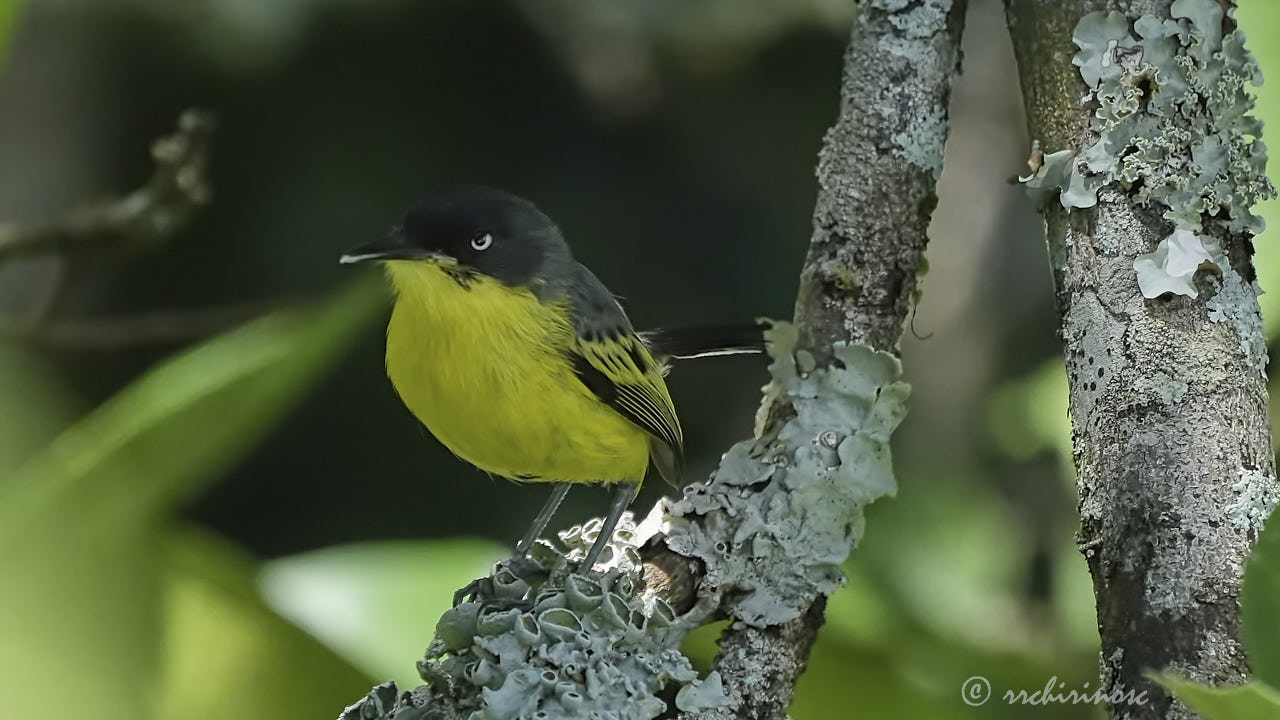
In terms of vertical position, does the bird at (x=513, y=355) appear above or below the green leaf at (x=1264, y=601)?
above

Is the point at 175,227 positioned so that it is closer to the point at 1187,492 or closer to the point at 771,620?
the point at 771,620

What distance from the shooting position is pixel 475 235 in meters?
1.97

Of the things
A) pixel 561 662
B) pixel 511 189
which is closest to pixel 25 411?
pixel 561 662

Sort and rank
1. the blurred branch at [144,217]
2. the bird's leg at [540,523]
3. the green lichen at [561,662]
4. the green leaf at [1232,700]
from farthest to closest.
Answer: the blurred branch at [144,217]
the bird's leg at [540,523]
the green lichen at [561,662]
the green leaf at [1232,700]

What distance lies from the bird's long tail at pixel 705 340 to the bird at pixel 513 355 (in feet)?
0.14

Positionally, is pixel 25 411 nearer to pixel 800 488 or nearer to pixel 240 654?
pixel 240 654

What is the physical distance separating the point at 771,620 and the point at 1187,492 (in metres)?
0.53

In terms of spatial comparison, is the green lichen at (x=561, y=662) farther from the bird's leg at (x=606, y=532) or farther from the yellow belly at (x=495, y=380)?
the yellow belly at (x=495, y=380)

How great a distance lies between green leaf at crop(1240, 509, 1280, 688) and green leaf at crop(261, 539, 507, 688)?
1343mm

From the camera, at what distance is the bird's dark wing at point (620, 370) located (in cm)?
203

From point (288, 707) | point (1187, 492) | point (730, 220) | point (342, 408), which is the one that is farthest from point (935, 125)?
point (342, 408)

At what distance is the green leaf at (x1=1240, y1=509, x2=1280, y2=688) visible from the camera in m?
0.77

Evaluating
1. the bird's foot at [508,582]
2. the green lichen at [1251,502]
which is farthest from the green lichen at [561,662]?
the green lichen at [1251,502]

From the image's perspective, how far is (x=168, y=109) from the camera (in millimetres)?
3615
